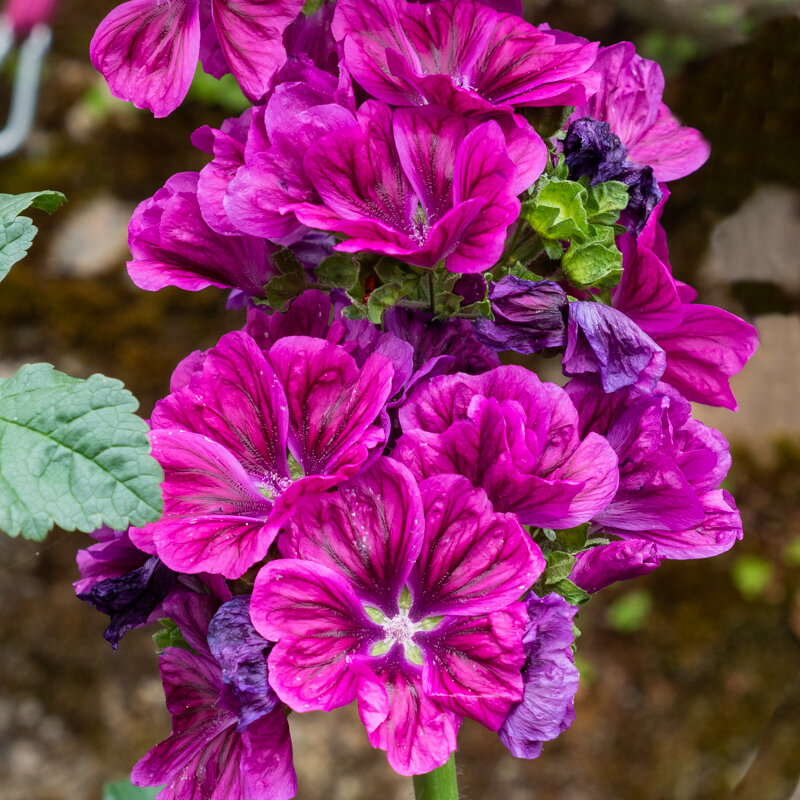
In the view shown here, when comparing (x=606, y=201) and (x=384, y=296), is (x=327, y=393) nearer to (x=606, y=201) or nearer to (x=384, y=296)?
(x=384, y=296)

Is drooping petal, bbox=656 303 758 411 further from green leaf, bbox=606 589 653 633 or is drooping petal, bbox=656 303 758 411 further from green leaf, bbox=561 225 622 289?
green leaf, bbox=606 589 653 633

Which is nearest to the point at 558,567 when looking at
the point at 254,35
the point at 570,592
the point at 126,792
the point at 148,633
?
the point at 570,592

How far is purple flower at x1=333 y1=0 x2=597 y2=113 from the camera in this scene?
438 millimetres

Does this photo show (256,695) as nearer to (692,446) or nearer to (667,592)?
(692,446)

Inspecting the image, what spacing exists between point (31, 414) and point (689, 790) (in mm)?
1417

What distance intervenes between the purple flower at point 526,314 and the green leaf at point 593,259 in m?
0.02

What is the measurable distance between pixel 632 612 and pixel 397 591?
1.28m

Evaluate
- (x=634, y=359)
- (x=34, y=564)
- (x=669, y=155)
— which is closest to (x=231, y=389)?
(x=634, y=359)

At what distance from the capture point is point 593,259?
473mm

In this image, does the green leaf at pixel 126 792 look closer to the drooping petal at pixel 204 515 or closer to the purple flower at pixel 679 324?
the drooping petal at pixel 204 515

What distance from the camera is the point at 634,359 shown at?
450 millimetres

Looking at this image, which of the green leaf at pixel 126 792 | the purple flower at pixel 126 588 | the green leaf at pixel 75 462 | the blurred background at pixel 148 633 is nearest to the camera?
the green leaf at pixel 75 462

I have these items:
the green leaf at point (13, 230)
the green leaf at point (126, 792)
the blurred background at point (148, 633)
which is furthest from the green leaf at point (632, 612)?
the green leaf at point (13, 230)

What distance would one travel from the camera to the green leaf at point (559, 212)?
0.46m
